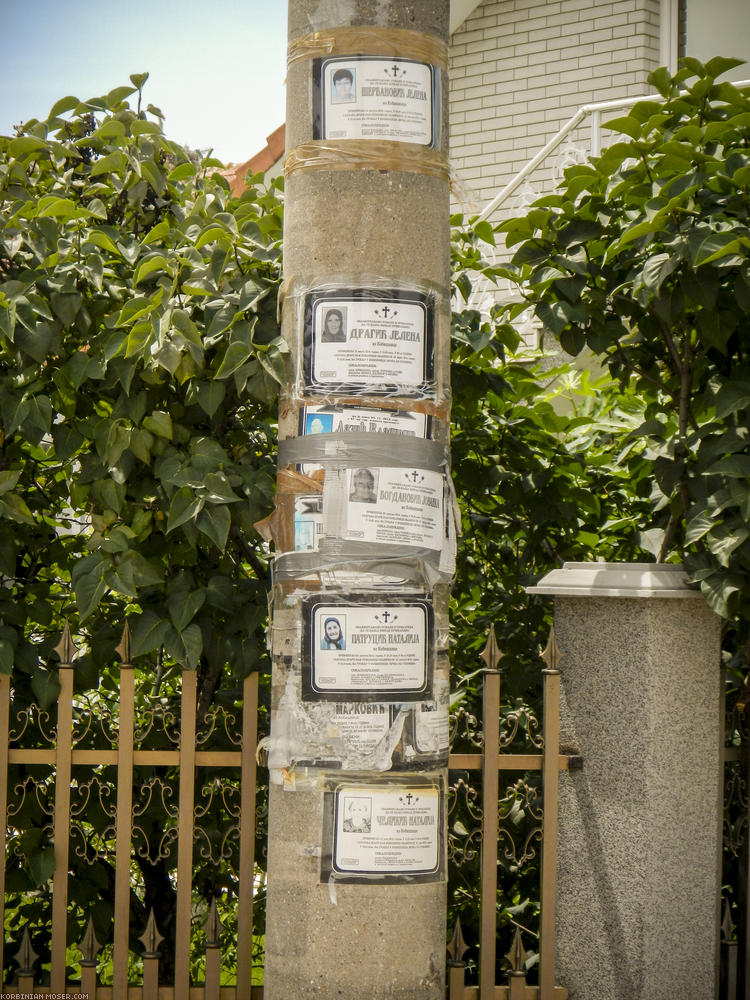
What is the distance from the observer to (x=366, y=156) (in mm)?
2303

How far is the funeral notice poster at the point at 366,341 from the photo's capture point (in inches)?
89.5

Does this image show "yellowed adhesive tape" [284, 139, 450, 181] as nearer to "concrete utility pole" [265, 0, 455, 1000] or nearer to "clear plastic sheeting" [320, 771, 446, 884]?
"concrete utility pole" [265, 0, 455, 1000]

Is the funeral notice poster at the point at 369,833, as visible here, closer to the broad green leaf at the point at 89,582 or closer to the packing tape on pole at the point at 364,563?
the packing tape on pole at the point at 364,563

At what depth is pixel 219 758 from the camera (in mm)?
3064

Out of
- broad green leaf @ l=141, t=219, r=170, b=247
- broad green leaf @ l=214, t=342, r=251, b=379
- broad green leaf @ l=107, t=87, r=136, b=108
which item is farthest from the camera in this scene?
broad green leaf @ l=107, t=87, r=136, b=108

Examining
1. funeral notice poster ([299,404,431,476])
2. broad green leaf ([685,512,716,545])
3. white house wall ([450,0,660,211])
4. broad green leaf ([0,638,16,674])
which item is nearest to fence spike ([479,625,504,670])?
broad green leaf ([685,512,716,545])

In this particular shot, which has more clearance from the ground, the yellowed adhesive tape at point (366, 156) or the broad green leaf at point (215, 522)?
the yellowed adhesive tape at point (366, 156)

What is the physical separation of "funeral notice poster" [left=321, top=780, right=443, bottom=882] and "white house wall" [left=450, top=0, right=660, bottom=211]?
800 cm

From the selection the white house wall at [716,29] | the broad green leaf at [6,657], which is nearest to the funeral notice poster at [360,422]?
the broad green leaf at [6,657]

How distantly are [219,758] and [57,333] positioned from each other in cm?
126

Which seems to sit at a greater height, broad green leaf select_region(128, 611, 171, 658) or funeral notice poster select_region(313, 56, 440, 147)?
funeral notice poster select_region(313, 56, 440, 147)

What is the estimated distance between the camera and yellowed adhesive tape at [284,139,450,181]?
230cm

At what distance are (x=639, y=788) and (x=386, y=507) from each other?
50.5 inches

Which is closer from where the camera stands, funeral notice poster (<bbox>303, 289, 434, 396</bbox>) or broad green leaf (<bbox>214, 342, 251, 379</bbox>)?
funeral notice poster (<bbox>303, 289, 434, 396</bbox>)
